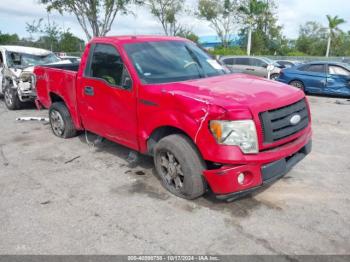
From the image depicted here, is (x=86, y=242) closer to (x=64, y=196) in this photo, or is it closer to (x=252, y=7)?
(x=64, y=196)

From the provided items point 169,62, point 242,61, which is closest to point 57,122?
point 169,62

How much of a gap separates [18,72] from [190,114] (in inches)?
306

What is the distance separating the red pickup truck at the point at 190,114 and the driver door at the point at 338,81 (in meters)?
8.84

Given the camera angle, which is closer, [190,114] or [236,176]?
[236,176]

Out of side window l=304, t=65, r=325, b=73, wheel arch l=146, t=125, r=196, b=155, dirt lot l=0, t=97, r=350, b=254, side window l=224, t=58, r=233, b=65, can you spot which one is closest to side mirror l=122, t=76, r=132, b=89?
wheel arch l=146, t=125, r=196, b=155

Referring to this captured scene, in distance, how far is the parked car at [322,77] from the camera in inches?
479

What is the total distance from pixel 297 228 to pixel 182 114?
164cm

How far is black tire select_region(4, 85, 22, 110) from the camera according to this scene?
9.65 meters

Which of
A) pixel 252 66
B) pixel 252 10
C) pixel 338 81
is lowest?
pixel 338 81

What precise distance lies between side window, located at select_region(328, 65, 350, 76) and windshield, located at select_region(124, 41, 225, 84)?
29.7 ft

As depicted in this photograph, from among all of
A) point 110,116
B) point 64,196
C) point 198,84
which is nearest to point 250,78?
point 198,84

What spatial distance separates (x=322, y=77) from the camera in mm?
12547

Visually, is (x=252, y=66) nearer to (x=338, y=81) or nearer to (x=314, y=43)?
(x=338, y=81)

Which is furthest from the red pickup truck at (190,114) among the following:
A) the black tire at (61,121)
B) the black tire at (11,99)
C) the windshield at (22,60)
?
the windshield at (22,60)
